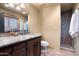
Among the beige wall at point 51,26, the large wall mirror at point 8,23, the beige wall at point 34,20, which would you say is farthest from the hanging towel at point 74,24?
the large wall mirror at point 8,23

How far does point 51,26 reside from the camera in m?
2.07

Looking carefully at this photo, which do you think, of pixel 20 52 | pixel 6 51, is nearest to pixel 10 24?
pixel 20 52

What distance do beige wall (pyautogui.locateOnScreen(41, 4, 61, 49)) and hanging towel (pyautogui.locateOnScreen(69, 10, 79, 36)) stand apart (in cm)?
28

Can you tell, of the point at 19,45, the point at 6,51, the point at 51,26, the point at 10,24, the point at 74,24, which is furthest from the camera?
the point at 51,26

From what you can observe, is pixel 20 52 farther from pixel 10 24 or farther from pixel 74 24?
pixel 74 24

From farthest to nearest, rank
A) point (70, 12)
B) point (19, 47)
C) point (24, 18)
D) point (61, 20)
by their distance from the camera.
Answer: point (24, 18) < point (61, 20) < point (70, 12) < point (19, 47)

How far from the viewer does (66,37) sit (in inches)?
73.0

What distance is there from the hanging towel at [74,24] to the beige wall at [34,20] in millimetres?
656

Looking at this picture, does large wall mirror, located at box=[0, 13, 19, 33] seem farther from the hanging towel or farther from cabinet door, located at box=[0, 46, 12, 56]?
the hanging towel

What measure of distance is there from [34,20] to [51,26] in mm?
411

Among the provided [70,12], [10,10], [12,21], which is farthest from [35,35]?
[70,12]

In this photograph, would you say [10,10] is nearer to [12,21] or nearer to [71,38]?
[12,21]

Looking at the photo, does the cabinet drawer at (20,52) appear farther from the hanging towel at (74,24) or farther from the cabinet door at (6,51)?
the hanging towel at (74,24)

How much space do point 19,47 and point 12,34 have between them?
1.71ft
